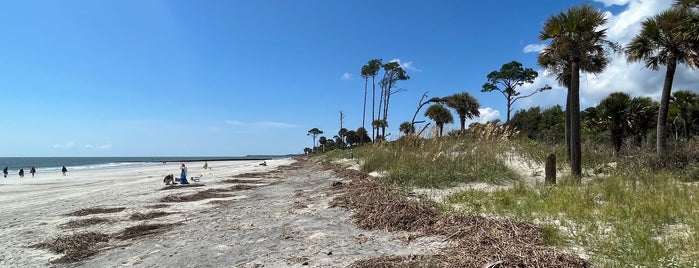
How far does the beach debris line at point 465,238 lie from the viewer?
363 centimetres

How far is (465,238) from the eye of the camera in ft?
15.1

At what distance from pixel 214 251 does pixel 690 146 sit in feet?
45.0

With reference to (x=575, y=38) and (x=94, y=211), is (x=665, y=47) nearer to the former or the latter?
(x=575, y=38)

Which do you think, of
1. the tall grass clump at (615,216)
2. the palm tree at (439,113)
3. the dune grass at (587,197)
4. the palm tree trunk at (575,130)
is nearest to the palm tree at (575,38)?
the palm tree trunk at (575,130)

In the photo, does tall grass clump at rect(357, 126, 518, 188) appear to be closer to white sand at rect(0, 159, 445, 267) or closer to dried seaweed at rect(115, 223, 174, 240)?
white sand at rect(0, 159, 445, 267)

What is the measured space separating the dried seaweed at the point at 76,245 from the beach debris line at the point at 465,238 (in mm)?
4098

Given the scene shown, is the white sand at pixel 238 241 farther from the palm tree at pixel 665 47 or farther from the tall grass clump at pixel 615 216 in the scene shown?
the palm tree at pixel 665 47

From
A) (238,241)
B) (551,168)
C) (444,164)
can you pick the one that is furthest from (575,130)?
(238,241)

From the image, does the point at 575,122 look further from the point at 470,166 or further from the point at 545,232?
the point at 545,232

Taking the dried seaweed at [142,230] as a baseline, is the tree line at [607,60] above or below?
above

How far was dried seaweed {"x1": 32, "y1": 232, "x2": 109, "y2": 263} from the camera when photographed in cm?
611

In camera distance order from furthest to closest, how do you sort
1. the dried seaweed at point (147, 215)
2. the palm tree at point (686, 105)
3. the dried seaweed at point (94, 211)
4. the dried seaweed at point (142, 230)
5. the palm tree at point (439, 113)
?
the palm tree at point (439, 113), the palm tree at point (686, 105), the dried seaweed at point (94, 211), the dried seaweed at point (147, 215), the dried seaweed at point (142, 230)

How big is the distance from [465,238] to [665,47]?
14760 mm

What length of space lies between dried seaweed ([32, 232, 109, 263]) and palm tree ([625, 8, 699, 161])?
14.8 meters
